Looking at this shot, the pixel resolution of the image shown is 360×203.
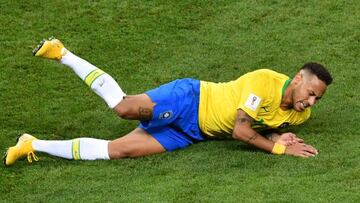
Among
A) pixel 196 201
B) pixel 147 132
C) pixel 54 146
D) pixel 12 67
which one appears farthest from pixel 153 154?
pixel 12 67

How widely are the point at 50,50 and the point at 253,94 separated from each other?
160 centimetres

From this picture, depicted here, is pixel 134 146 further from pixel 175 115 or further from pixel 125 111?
pixel 175 115

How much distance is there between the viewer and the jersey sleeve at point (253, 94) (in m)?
5.44

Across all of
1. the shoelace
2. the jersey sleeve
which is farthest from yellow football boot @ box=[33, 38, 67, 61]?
the jersey sleeve

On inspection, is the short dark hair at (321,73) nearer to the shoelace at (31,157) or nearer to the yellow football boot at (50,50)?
the yellow football boot at (50,50)

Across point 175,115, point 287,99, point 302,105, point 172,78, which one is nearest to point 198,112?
point 175,115

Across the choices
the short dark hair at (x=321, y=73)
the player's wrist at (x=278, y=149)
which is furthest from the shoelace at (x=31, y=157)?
the short dark hair at (x=321, y=73)

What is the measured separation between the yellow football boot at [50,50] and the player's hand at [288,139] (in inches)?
70.1

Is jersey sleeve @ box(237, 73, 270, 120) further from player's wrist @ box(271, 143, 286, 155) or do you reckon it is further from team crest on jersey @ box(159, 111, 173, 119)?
team crest on jersey @ box(159, 111, 173, 119)

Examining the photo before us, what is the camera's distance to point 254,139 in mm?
5426

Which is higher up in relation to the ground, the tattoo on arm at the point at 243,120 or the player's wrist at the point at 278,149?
the tattoo on arm at the point at 243,120

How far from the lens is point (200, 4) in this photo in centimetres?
879

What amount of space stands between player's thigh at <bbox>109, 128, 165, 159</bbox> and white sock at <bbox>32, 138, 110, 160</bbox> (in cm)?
6

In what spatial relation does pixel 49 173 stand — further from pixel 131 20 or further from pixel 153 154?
pixel 131 20
